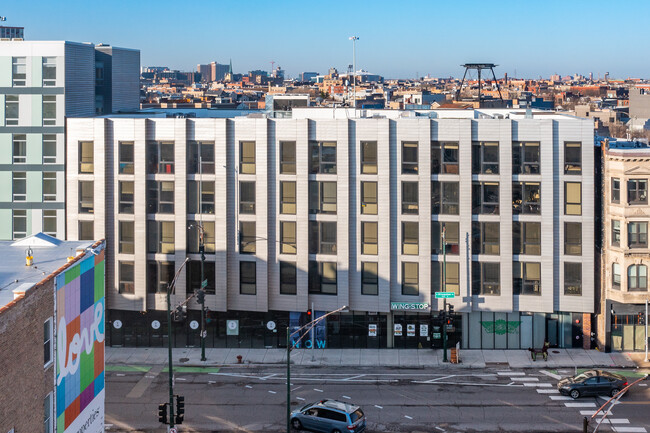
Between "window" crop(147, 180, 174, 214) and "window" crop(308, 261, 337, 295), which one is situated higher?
"window" crop(147, 180, 174, 214)

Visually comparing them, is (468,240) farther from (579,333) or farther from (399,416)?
(399,416)

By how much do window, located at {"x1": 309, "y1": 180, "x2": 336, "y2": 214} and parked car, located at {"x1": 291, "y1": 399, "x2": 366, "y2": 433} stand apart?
17.9 metres

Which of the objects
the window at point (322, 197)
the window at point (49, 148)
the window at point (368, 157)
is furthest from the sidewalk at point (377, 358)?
the window at point (49, 148)

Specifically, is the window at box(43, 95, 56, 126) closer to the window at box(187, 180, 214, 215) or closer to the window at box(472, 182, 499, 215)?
the window at box(187, 180, 214, 215)

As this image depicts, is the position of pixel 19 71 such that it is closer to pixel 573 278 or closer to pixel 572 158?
pixel 572 158

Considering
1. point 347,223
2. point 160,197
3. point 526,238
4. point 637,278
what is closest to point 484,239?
point 526,238

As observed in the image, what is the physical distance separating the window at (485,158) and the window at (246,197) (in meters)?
14.8

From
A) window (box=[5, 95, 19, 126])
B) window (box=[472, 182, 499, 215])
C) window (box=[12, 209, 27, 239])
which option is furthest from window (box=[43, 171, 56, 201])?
window (box=[472, 182, 499, 215])

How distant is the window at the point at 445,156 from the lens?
57125 mm

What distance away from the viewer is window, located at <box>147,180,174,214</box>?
195 ft

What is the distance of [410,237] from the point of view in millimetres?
57938

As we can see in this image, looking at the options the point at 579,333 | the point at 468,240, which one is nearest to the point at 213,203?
the point at 468,240

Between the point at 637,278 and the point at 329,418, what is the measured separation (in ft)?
80.4

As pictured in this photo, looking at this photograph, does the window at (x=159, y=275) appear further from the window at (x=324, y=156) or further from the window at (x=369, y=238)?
the window at (x=369, y=238)
